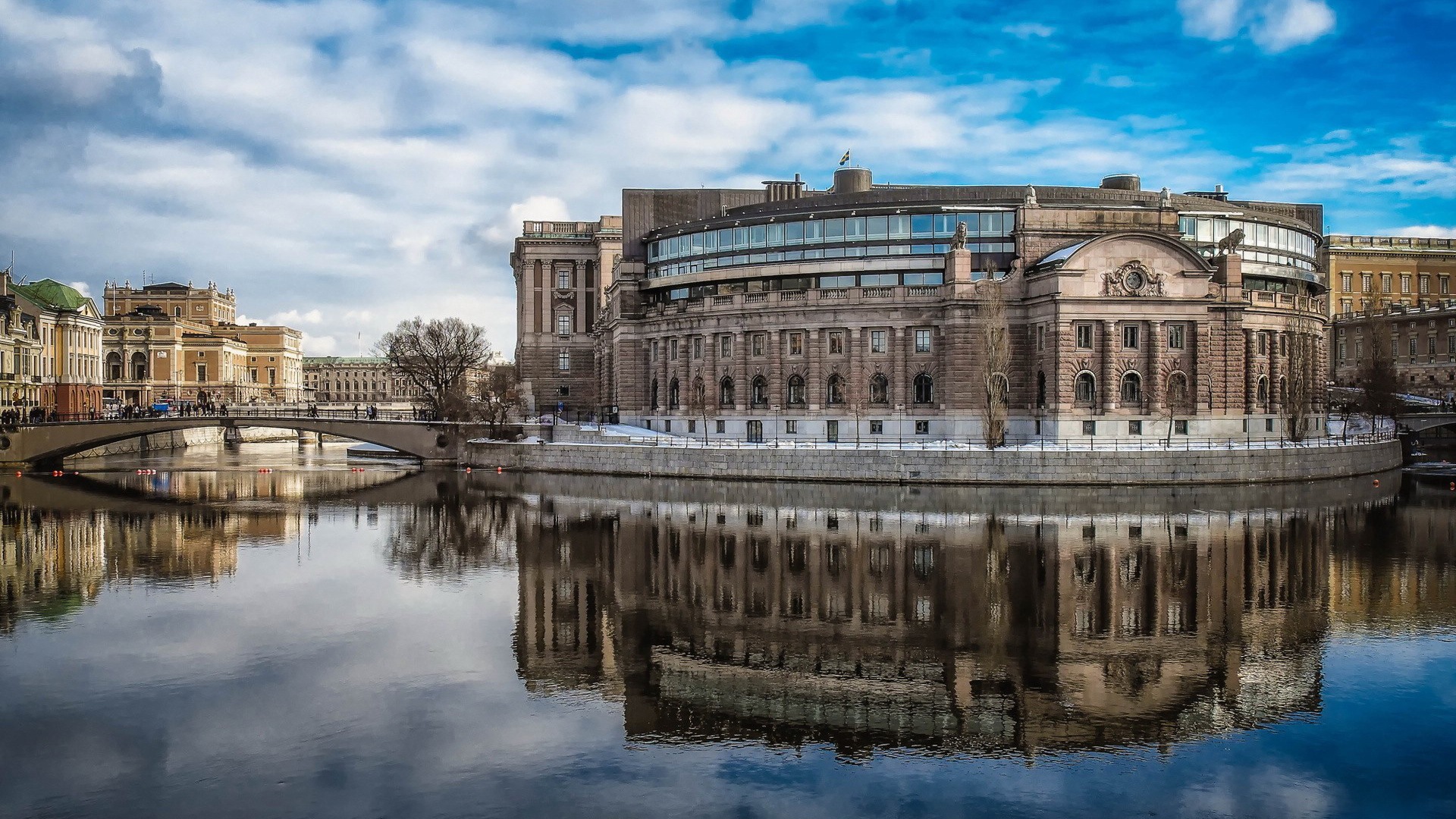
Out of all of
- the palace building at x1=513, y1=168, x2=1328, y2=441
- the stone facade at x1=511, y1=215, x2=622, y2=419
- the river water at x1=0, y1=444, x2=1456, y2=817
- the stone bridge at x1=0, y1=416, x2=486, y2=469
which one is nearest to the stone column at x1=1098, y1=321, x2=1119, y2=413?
the palace building at x1=513, y1=168, x2=1328, y2=441

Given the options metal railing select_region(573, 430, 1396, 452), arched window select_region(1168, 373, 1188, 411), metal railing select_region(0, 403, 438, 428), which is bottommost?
metal railing select_region(573, 430, 1396, 452)

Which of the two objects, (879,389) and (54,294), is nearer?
(879,389)

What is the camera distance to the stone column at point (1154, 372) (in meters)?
76.8

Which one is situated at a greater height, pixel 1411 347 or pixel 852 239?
pixel 852 239

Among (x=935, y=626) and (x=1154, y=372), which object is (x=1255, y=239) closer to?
(x=1154, y=372)

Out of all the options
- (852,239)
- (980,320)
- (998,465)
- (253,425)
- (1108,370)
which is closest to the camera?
(998,465)

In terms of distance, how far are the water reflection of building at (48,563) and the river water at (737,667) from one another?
27 cm

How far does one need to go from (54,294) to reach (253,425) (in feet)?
202

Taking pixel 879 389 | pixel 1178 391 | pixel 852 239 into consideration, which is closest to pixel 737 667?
pixel 879 389

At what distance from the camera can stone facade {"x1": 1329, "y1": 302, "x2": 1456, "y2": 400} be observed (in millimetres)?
127625

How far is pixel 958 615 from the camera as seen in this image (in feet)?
110

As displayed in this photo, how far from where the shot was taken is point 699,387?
9300cm

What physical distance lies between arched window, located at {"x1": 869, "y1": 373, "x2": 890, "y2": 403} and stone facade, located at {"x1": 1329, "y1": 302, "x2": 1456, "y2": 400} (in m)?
68.6

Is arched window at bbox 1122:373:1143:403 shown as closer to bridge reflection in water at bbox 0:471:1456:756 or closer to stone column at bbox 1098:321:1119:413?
stone column at bbox 1098:321:1119:413
